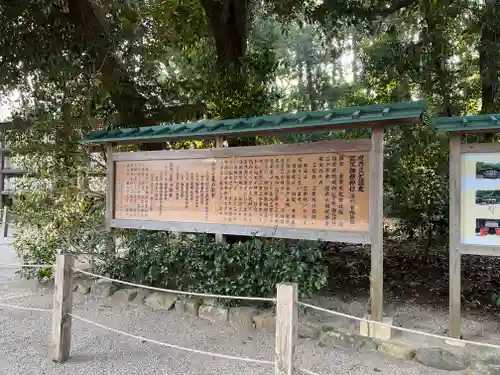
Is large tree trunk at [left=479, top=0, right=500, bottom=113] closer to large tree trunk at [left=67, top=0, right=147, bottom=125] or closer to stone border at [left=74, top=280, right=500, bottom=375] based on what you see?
stone border at [left=74, top=280, right=500, bottom=375]

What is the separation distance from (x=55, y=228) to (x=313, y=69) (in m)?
16.0

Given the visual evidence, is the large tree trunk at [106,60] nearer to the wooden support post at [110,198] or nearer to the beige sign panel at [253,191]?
the wooden support post at [110,198]

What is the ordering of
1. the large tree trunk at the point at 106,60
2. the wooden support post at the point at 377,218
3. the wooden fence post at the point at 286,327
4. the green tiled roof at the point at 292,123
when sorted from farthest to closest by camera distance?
the large tree trunk at the point at 106,60 < the wooden support post at the point at 377,218 < the green tiled roof at the point at 292,123 < the wooden fence post at the point at 286,327

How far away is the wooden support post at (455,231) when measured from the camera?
3.84 metres

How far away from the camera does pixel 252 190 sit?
15.8ft

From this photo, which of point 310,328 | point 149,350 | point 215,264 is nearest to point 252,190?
point 215,264

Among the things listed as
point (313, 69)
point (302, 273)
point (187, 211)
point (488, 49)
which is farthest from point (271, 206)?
point (313, 69)

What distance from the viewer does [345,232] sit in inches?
165

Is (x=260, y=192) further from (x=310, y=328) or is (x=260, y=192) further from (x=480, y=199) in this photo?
(x=480, y=199)

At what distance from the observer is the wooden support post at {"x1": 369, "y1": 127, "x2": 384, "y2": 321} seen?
13.2 feet

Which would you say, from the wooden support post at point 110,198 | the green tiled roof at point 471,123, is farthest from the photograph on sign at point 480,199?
the wooden support post at point 110,198

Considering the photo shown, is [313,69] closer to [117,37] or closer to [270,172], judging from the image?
[117,37]

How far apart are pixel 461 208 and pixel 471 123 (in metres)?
0.78

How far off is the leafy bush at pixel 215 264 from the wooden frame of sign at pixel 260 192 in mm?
197
